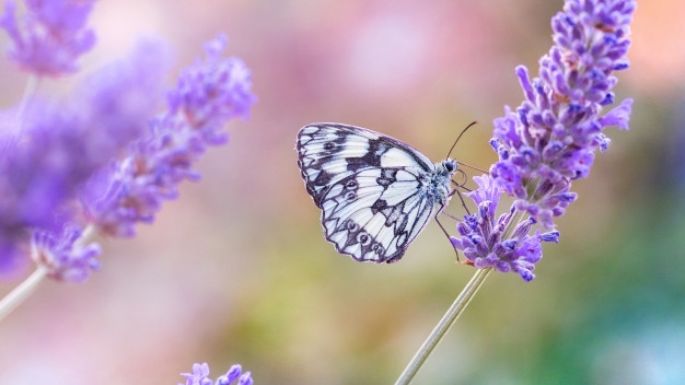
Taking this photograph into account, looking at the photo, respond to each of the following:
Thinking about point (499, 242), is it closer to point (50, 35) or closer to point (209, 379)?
point (209, 379)

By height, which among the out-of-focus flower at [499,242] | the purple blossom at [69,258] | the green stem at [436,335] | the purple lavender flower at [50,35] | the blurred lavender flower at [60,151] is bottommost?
the green stem at [436,335]

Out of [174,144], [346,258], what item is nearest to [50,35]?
[174,144]

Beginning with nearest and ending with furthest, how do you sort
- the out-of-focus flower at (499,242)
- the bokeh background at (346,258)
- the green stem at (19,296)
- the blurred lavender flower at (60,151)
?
the blurred lavender flower at (60,151) < the green stem at (19,296) < the out-of-focus flower at (499,242) < the bokeh background at (346,258)

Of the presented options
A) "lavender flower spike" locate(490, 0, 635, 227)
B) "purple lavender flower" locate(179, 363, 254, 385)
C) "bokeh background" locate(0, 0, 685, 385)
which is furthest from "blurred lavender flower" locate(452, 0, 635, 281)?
"bokeh background" locate(0, 0, 685, 385)

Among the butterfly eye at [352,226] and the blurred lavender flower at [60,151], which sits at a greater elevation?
the butterfly eye at [352,226]

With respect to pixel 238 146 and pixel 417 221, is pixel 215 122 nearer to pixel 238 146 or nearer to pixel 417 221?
pixel 417 221

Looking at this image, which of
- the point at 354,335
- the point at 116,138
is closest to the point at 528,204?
the point at 116,138

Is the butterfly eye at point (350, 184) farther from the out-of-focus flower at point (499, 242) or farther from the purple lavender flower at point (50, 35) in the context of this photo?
the purple lavender flower at point (50, 35)

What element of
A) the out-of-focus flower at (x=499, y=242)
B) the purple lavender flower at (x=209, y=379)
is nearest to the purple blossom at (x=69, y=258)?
the purple lavender flower at (x=209, y=379)
